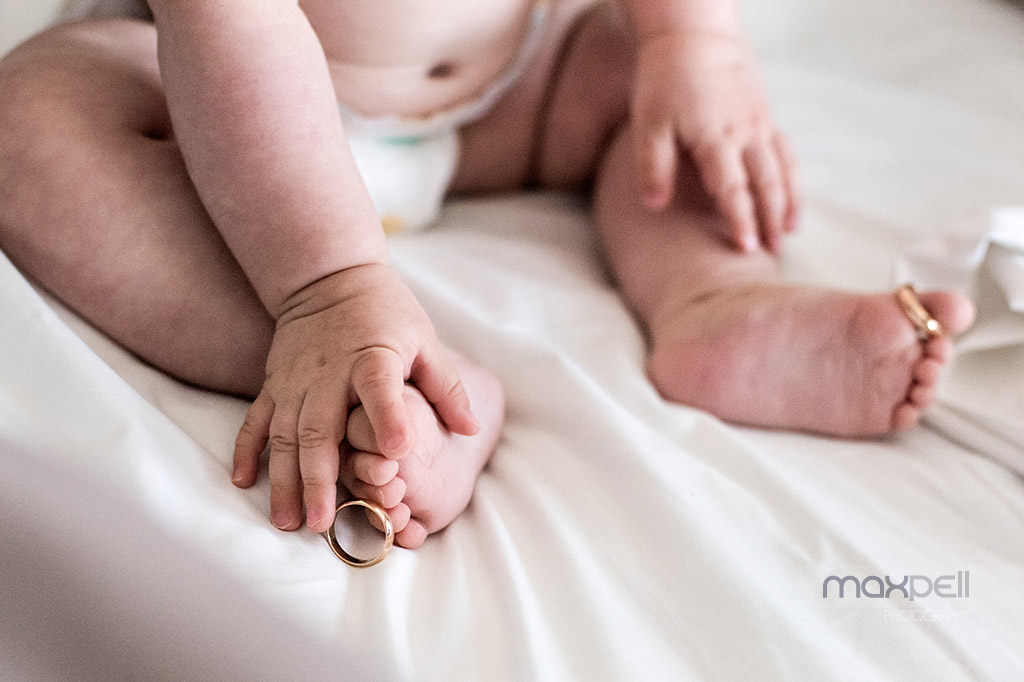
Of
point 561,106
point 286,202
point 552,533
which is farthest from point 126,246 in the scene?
point 561,106

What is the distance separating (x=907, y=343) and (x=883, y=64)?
625 mm

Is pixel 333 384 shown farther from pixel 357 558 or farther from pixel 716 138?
pixel 716 138

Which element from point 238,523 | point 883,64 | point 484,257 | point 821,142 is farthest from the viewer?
point 883,64

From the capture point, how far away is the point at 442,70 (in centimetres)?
75

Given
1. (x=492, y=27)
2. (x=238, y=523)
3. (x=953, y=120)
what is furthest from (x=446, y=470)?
(x=953, y=120)

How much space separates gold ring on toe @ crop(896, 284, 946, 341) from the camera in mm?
564

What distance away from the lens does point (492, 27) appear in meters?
0.73

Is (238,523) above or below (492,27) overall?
below

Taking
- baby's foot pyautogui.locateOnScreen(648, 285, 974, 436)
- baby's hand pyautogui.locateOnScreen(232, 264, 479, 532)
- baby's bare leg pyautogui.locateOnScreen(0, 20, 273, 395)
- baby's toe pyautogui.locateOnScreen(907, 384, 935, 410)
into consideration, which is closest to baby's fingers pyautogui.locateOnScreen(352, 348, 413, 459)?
baby's hand pyautogui.locateOnScreen(232, 264, 479, 532)

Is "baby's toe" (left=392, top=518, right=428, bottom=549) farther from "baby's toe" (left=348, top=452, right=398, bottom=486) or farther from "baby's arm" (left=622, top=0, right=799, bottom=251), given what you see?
"baby's arm" (left=622, top=0, right=799, bottom=251)

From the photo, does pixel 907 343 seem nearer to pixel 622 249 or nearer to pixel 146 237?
pixel 622 249

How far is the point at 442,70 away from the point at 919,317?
0.44m

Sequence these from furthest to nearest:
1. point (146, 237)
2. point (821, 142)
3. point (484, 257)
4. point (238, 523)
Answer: point (821, 142), point (484, 257), point (146, 237), point (238, 523)

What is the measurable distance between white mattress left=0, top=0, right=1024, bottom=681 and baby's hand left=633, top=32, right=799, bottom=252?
0.36 ft
